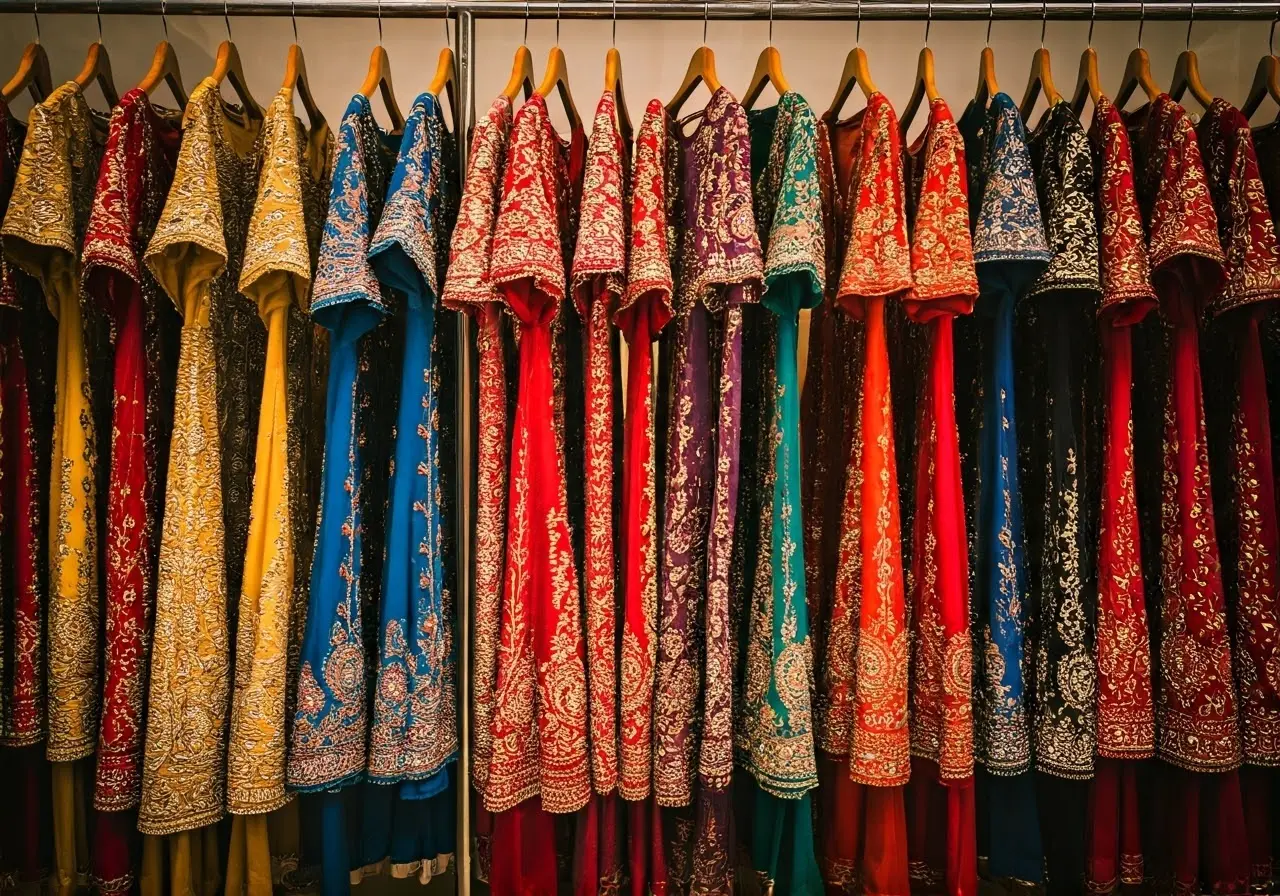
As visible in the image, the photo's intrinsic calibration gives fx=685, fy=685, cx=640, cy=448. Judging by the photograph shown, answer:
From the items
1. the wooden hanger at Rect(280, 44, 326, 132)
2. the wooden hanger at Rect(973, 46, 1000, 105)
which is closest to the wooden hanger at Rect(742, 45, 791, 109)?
the wooden hanger at Rect(973, 46, 1000, 105)

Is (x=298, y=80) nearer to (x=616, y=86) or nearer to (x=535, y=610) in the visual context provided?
(x=616, y=86)

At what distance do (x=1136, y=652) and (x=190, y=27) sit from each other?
6.80ft

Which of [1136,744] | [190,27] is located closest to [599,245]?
[1136,744]

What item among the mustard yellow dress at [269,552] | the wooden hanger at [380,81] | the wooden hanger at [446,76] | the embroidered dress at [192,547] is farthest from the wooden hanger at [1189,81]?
the embroidered dress at [192,547]

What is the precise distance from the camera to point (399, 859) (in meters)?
1.05

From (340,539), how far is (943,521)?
2.82 feet

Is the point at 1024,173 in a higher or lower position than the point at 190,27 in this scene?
lower

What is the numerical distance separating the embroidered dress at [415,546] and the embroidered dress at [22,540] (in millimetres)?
519

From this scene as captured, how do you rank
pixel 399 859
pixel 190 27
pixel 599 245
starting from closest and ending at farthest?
1. pixel 599 245
2. pixel 399 859
3. pixel 190 27

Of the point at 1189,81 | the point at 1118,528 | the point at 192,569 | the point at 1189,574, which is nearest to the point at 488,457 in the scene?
the point at 192,569

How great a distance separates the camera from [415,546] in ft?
3.22

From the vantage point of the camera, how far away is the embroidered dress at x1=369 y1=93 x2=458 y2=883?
Result: 964 millimetres

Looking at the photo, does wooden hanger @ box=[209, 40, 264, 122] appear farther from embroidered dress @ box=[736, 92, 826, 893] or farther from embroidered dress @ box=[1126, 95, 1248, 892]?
embroidered dress @ box=[1126, 95, 1248, 892]

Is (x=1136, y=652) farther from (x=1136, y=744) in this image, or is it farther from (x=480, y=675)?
(x=480, y=675)
